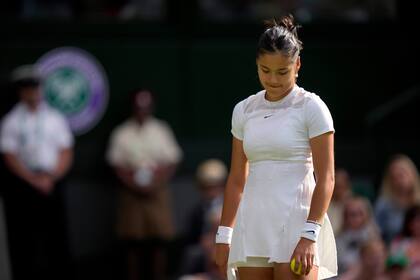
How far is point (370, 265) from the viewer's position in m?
10.1

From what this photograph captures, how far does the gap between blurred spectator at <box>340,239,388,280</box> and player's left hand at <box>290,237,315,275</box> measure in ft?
14.3

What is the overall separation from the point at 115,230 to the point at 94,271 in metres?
0.48

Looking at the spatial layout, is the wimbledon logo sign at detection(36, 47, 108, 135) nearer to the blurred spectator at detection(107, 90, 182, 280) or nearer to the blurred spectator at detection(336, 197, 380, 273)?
the blurred spectator at detection(107, 90, 182, 280)

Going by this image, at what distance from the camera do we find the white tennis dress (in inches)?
232

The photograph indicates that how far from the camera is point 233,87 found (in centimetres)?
1279

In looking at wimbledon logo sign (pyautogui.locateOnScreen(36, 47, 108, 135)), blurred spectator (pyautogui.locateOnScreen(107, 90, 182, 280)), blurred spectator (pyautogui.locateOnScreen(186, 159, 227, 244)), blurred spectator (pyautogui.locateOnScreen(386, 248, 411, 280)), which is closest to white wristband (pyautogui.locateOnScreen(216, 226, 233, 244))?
blurred spectator (pyautogui.locateOnScreen(386, 248, 411, 280))

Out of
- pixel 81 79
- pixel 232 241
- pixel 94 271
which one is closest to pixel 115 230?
pixel 94 271

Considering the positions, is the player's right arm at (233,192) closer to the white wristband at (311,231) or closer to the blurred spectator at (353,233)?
the white wristband at (311,231)

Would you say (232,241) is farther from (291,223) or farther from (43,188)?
(43,188)

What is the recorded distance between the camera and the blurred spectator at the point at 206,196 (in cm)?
1158

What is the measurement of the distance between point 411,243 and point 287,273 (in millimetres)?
4407

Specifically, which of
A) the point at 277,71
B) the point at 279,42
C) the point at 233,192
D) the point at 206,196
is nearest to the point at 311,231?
the point at 233,192

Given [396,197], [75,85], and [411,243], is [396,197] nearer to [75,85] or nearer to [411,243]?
[411,243]

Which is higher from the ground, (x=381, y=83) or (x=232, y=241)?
(x=381, y=83)
